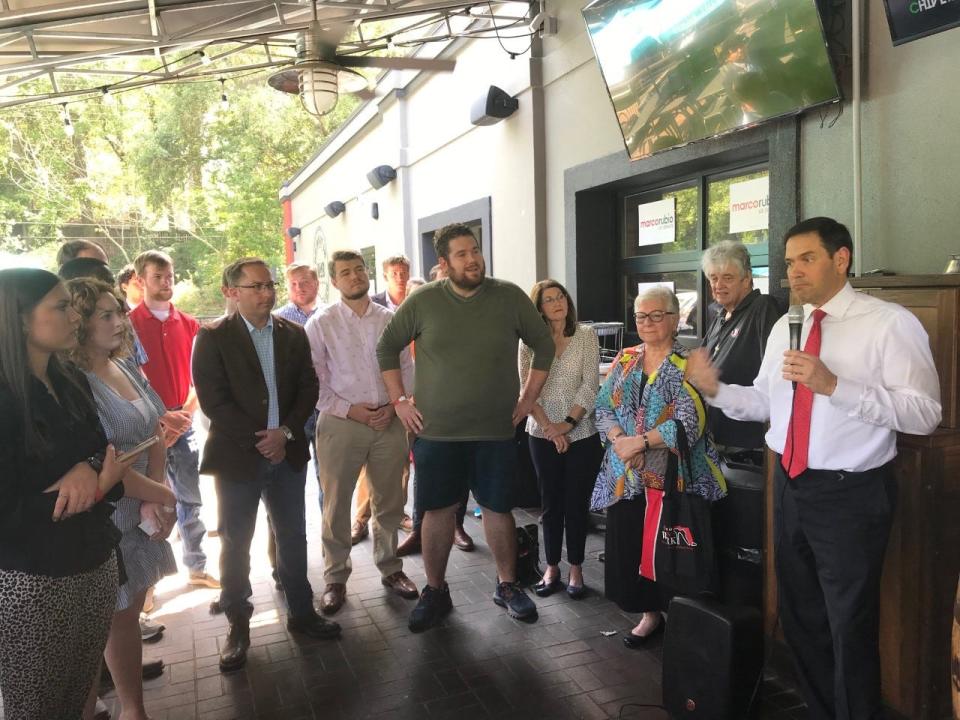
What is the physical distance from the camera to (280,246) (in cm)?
2942

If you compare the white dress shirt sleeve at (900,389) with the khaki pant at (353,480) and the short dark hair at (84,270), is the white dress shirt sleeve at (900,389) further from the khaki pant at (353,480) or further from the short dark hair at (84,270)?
the short dark hair at (84,270)

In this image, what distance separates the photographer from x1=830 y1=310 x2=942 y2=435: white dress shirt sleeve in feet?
7.50

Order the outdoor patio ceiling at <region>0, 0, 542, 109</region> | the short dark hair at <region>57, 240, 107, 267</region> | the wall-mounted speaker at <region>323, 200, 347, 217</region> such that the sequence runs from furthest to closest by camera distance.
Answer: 1. the wall-mounted speaker at <region>323, 200, 347, 217</region>
2. the outdoor patio ceiling at <region>0, 0, 542, 109</region>
3. the short dark hair at <region>57, 240, 107, 267</region>

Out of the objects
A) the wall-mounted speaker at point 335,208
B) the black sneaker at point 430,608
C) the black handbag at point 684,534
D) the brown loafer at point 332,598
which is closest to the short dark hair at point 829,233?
the black handbag at point 684,534

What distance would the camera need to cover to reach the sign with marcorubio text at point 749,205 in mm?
4500

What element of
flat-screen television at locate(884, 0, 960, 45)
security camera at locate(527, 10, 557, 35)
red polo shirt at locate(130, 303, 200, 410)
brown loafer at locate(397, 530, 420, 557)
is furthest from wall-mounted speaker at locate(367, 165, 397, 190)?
flat-screen television at locate(884, 0, 960, 45)

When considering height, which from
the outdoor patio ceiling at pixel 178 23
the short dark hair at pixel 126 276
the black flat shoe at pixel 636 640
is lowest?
the black flat shoe at pixel 636 640

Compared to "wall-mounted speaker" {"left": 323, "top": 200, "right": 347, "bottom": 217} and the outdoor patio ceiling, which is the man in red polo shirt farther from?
"wall-mounted speaker" {"left": 323, "top": 200, "right": 347, "bottom": 217}

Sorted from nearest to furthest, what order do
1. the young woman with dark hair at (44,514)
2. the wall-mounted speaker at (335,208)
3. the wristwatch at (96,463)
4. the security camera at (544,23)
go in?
the young woman with dark hair at (44,514) < the wristwatch at (96,463) < the security camera at (544,23) < the wall-mounted speaker at (335,208)

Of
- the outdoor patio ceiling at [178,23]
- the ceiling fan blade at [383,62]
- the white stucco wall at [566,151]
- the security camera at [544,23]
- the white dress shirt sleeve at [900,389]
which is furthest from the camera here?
the security camera at [544,23]

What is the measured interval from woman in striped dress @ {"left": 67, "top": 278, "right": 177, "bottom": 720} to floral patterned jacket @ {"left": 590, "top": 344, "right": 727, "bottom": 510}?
2.01 meters

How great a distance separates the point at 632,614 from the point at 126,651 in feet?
8.08

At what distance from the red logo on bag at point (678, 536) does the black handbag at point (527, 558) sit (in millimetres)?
1260

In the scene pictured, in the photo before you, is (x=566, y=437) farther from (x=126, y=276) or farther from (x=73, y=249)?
(x=126, y=276)
